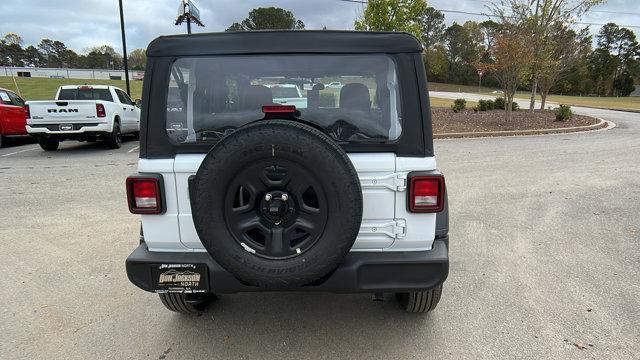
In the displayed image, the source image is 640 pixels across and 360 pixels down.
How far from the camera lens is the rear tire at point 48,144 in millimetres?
11391

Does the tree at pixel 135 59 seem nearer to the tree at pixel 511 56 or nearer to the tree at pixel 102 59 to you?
the tree at pixel 102 59

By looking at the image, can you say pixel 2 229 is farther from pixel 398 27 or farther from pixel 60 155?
pixel 398 27

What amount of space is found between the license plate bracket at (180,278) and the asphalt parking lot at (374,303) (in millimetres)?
503

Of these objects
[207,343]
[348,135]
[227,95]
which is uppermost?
[227,95]

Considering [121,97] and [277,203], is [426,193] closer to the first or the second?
[277,203]

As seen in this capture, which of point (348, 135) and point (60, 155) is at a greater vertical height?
point (348, 135)

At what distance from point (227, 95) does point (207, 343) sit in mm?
1585

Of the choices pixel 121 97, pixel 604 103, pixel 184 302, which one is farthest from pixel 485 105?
pixel 604 103

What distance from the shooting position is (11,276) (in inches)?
152

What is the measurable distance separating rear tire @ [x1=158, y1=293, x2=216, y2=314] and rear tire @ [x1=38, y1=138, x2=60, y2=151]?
10.2 m

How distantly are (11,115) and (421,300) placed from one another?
13.8 metres

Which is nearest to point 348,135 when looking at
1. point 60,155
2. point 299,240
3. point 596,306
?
point 299,240

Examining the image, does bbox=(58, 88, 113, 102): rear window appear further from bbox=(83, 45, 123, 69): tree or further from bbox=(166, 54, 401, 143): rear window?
bbox=(83, 45, 123, 69): tree

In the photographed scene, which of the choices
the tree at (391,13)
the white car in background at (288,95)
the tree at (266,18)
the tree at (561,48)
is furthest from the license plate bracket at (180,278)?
the tree at (266,18)
